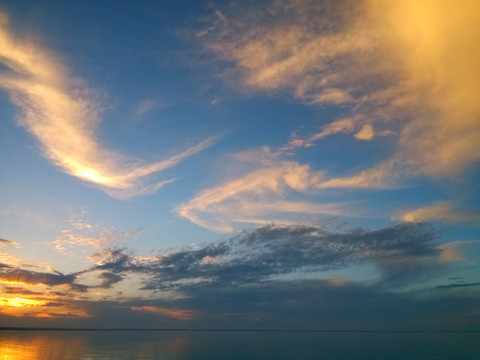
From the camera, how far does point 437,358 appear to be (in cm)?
9619

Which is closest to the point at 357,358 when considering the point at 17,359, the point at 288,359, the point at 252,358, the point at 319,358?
the point at 319,358

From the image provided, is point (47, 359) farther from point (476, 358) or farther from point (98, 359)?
point (476, 358)

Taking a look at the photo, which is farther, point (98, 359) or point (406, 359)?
point (406, 359)

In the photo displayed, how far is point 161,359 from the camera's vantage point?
85938 mm

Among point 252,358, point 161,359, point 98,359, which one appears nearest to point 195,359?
point 161,359

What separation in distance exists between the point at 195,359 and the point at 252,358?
17064mm

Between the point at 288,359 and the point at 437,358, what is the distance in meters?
47.9

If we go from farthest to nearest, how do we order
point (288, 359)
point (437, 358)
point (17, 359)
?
point (437, 358) < point (288, 359) < point (17, 359)

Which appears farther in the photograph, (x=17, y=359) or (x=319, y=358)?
(x=319, y=358)

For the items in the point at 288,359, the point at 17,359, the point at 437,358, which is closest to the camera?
the point at 17,359

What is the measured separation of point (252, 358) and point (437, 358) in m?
58.3

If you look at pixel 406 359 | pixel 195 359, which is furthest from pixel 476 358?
pixel 195 359

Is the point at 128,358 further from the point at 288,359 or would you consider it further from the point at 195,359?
the point at 288,359

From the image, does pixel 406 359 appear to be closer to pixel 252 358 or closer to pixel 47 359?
pixel 252 358
